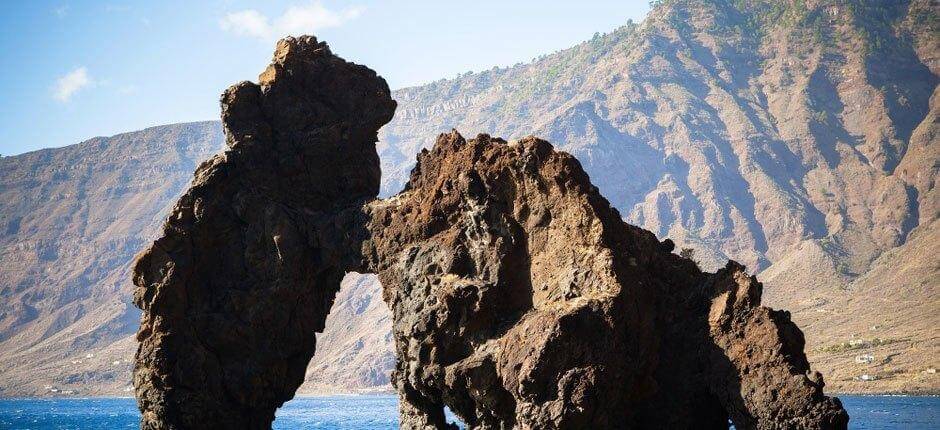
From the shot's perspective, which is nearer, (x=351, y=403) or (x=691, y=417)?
(x=691, y=417)

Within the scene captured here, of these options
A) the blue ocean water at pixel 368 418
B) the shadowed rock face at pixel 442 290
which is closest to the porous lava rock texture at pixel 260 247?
the shadowed rock face at pixel 442 290

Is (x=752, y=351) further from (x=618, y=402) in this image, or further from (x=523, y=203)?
(x=523, y=203)

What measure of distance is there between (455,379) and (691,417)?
5.73 meters

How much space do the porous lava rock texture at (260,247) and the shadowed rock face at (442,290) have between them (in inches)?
2.3

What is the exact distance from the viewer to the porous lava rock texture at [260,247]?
32.6m

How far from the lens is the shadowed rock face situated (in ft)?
85.1

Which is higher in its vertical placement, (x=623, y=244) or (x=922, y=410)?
(x=623, y=244)

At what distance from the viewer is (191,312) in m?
32.9

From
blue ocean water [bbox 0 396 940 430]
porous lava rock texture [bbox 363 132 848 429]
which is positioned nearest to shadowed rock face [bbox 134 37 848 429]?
porous lava rock texture [bbox 363 132 848 429]

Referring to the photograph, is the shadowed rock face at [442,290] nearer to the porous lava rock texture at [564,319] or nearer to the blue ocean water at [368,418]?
the porous lava rock texture at [564,319]

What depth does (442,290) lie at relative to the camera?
28469 millimetres

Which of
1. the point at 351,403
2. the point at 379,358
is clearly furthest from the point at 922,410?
the point at 379,358

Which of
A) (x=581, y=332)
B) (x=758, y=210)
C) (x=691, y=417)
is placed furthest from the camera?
(x=758, y=210)

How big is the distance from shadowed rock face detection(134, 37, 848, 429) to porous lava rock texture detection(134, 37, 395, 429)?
0.06 meters
